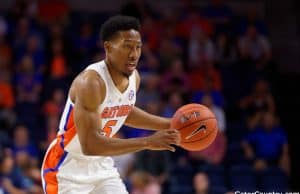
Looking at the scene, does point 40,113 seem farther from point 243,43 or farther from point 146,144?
point 146,144

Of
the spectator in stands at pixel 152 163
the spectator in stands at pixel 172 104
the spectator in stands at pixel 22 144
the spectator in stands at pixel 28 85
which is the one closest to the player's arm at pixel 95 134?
the spectator in stands at pixel 152 163

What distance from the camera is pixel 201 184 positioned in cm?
809

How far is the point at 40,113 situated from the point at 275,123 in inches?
128

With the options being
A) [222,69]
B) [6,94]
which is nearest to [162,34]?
[222,69]

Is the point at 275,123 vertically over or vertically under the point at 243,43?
under

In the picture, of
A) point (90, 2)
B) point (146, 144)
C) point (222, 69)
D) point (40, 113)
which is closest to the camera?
point (146, 144)

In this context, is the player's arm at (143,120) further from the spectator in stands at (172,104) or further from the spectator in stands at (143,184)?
the spectator in stands at (172,104)

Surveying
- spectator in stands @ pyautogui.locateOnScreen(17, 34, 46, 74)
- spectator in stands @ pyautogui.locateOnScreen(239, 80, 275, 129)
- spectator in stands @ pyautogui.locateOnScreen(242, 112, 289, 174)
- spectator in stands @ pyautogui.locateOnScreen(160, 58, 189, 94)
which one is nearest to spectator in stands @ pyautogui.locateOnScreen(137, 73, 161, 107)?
spectator in stands @ pyautogui.locateOnScreen(160, 58, 189, 94)

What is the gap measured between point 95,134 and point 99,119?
0.11 meters

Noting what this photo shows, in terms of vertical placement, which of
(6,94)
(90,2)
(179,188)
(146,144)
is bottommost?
(179,188)

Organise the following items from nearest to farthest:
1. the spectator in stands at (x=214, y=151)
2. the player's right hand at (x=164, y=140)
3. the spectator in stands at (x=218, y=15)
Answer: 1. the player's right hand at (x=164, y=140)
2. the spectator in stands at (x=214, y=151)
3. the spectator in stands at (x=218, y=15)

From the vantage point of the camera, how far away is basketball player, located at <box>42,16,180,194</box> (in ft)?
14.2

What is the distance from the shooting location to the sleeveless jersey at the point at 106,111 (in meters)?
4.59

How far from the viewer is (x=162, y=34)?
11.0 metres
